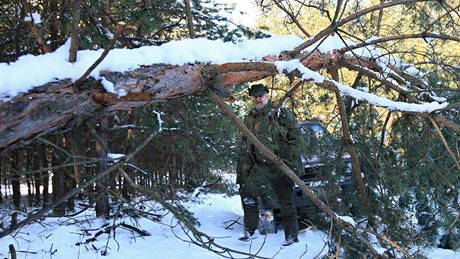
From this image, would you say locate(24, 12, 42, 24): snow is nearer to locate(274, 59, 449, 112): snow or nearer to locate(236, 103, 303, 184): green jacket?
locate(274, 59, 449, 112): snow

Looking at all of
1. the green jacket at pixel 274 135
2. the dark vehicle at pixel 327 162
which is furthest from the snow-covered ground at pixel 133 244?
the green jacket at pixel 274 135

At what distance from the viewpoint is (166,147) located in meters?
6.75

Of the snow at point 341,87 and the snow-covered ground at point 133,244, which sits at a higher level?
the snow at point 341,87

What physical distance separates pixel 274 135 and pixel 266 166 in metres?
1.18

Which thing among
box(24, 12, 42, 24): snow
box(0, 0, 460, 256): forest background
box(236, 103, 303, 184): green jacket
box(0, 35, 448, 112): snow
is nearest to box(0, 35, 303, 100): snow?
box(0, 35, 448, 112): snow

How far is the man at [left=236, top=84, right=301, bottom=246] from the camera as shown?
4.48 metres

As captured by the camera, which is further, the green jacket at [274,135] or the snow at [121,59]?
the green jacket at [274,135]

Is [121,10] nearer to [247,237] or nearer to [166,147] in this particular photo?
[166,147]

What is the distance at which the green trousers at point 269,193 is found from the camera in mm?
5445

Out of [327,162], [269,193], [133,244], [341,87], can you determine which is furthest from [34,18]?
[269,193]

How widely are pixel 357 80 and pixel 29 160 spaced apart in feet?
22.5

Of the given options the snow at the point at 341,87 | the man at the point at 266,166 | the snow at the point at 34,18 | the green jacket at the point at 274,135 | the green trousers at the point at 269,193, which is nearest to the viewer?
the snow at the point at 34,18

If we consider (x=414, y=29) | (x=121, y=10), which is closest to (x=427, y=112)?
(x=414, y=29)

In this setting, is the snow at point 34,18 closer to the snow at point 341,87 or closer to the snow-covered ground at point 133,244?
the snow at point 341,87
